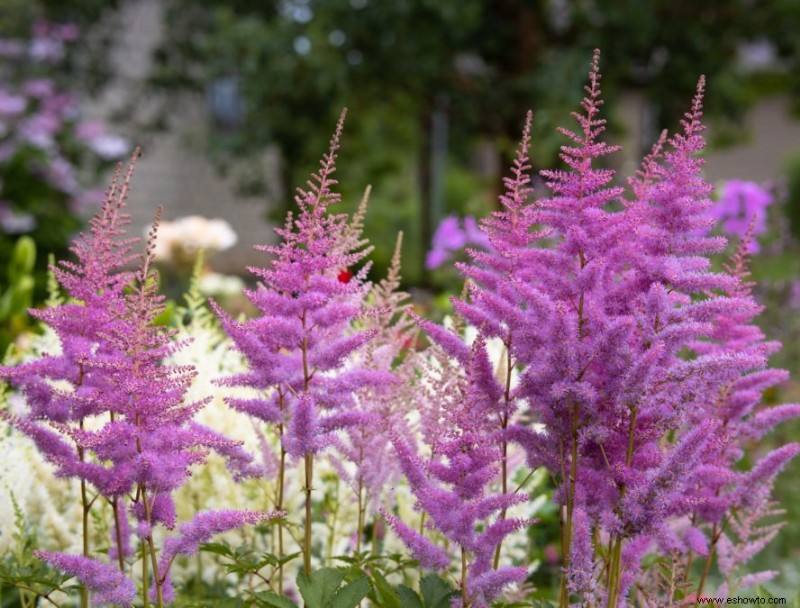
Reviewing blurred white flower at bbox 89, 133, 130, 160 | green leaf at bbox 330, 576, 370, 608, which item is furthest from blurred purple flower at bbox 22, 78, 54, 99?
green leaf at bbox 330, 576, 370, 608

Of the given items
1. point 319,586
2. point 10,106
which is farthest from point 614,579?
point 10,106

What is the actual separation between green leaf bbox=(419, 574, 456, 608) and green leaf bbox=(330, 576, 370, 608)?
0.43 feet

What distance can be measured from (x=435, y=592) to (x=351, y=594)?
0.20 meters

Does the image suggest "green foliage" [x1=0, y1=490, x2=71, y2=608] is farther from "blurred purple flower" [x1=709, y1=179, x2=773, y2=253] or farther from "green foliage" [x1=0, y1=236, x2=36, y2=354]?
"blurred purple flower" [x1=709, y1=179, x2=773, y2=253]

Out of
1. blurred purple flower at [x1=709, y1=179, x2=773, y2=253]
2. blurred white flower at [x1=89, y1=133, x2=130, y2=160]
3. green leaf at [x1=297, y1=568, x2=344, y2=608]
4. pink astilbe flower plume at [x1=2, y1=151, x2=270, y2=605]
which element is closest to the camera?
pink astilbe flower plume at [x1=2, y1=151, x2=270, y2=605]

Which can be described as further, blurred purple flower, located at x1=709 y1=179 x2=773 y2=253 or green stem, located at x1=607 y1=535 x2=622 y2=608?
blurred purple flower, located at x1=709 y1=179 x2=773 y2=253

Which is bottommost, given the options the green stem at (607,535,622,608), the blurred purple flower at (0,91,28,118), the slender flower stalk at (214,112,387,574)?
the green stem at (607,535,622,608)

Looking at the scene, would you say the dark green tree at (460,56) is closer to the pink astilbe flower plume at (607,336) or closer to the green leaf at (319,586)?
the pink astilbe flower plume at (607,336)

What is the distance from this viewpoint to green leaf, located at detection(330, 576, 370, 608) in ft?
6.31

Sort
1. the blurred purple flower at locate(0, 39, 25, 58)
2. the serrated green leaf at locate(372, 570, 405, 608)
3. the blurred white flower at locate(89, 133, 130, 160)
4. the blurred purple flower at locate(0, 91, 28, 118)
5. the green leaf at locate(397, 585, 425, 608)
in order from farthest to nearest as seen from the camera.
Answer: the blurred white flower at locate(89, 133, 130, 160), the blurred purple flower at locate(0, 39, 25, 58), the blurred purple flower at locate(0, 91, 28, 118), the serrated green leaf at locate(372, 570, 405, 608), the green leaf at locate(397, 585, 425, 608)

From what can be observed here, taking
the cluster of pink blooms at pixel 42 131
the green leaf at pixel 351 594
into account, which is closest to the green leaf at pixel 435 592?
the green leaf at pixel 351 594

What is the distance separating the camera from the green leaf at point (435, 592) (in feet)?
6.74

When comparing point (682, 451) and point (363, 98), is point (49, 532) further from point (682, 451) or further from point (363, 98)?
point (363, 98)

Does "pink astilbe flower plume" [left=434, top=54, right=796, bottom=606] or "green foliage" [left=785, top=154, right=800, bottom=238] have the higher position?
"green foliage" [left=785, top=154, right=800, bottom=238]
